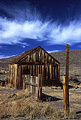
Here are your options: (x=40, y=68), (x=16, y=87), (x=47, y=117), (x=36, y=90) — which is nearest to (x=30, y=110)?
(x=47, y=117)

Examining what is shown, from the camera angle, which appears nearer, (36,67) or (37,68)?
(36,67)

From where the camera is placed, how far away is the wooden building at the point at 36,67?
16.9 m

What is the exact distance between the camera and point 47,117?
5.96 meters

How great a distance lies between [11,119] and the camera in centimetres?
577

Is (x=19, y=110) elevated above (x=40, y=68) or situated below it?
below

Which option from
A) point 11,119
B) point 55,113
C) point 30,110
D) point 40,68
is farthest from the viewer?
point 40,68

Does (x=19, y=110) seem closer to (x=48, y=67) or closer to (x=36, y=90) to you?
(x=36, y=90)

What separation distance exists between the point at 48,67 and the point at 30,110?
490 inches

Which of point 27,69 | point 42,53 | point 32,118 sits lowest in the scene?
point 32,118

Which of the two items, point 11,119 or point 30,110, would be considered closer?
point 11,119

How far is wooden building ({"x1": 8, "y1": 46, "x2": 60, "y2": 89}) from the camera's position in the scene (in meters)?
16.9

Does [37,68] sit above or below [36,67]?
below

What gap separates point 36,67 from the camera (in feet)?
59.2

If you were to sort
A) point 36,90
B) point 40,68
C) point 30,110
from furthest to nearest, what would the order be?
1. point 40,68
2. point 36,90
3. point 30,110
